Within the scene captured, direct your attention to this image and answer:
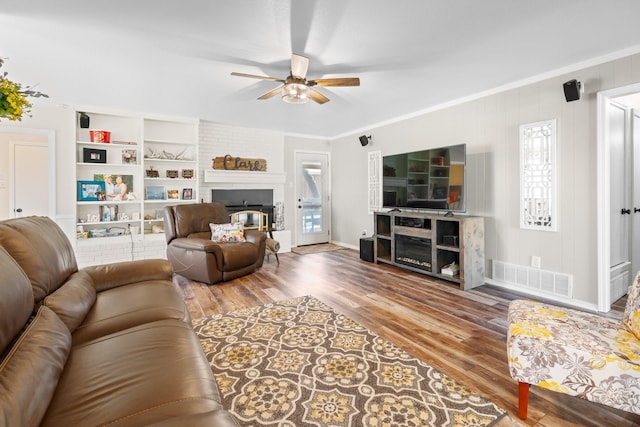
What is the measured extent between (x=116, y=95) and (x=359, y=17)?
345cm

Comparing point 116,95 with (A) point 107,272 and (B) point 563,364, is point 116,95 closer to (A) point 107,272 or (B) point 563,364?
(A) point 107,272

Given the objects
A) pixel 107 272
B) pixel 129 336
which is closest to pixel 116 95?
pixel 107 272

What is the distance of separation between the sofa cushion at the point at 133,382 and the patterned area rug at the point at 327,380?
0.55m

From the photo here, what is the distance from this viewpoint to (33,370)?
95cm

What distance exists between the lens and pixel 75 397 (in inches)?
39.7

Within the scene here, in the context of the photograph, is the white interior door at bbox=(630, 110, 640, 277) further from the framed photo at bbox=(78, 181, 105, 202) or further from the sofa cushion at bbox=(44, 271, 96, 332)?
the framed photo at bbox=(78, 181, 105, 202)

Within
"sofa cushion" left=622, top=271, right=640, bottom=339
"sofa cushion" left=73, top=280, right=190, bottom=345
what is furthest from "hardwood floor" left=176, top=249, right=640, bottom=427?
"sofa cushion" left=73, top=280, right=190, bottom=345

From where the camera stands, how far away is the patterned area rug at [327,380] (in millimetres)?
1523

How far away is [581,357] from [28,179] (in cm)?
752

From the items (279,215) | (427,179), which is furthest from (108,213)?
(427,179)

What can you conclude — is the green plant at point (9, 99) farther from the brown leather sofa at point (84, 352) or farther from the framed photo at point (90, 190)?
the framed photo at point (90, 190)

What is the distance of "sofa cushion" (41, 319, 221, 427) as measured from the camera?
91cm

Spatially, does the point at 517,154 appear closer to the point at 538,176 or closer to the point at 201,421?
the point at 538,176

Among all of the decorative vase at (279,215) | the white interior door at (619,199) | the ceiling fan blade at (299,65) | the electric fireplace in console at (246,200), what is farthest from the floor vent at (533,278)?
the electric fireplace in console at (246,200)
